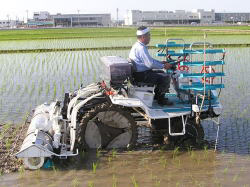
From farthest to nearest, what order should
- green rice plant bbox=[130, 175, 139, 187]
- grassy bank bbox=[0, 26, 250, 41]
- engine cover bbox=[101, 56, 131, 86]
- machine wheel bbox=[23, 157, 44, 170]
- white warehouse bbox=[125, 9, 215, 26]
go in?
white warehouse bbox=[125, 9, 215, 26] → grassy bank bbox=[0, 26, 250, 41] → engine cover bbox=[101, 56, 131, 86] → machine wheel bbox=[23, 157, 44, 170] → green rice plant bbox=[130, 175, 139, 187]

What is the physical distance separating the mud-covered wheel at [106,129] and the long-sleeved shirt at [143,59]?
30.6 inches

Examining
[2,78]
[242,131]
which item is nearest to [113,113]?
[242,131]

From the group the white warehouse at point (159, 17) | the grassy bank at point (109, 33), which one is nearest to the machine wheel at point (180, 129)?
the grassy bank at point (109, 33)

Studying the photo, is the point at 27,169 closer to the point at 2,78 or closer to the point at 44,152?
the point at 44,152

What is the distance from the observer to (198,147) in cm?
651

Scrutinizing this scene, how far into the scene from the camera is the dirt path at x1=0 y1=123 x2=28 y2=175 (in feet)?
18.8

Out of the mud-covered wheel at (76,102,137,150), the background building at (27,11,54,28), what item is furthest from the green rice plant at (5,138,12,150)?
the background building at (27,11,54,28)

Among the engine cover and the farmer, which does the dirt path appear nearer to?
the engine cover

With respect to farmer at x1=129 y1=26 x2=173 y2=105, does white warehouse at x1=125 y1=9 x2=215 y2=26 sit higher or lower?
higher

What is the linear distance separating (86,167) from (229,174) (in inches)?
79.3

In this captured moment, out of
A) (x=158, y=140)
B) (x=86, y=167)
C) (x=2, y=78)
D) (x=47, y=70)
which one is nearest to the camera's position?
(x=86, y=167)

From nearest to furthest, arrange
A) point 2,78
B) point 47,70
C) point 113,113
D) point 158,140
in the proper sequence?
1. point 113,113
2. point 158,140
3. point 2,78
4. point 47,70

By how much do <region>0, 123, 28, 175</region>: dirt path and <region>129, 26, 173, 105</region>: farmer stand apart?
7.47 ft

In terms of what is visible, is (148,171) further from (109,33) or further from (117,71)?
(109,33)
